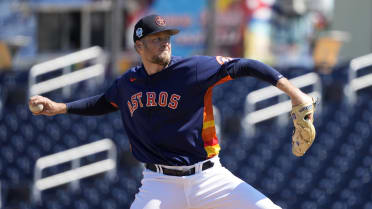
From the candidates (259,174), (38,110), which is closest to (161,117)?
(38,110)

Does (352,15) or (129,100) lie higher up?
(129,100)

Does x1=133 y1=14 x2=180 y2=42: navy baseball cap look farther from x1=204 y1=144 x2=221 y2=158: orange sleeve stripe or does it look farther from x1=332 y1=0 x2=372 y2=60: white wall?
x1=332 y1=0 x2=372 y2=60: white wall

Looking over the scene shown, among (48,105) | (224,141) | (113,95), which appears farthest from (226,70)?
(224,141)

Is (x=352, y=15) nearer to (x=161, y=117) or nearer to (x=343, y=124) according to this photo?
(x=343, y=124)

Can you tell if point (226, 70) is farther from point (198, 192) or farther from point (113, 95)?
point (113, 95)

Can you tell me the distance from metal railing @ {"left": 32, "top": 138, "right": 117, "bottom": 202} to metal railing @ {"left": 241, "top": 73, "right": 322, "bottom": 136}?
66.8 inches

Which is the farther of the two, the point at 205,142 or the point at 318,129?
the point at 318,129

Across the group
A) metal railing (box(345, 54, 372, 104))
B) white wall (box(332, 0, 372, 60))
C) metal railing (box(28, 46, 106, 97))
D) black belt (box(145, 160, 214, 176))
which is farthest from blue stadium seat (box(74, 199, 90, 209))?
white wall (box(332, 0, 372, 60))

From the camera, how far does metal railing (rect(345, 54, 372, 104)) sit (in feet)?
29.9

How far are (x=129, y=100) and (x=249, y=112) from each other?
477cm

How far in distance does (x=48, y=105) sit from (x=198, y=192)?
1.11m

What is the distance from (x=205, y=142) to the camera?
4.45m

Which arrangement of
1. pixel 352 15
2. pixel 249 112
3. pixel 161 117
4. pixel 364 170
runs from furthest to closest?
pixel 352 15 → pixel 249 112 → pixel 364 170 → pixel 161 117

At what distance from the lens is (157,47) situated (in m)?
4.38
